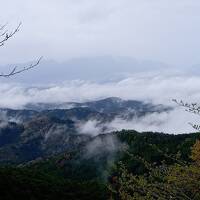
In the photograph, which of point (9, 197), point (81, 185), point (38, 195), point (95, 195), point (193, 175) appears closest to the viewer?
point (193, 175)

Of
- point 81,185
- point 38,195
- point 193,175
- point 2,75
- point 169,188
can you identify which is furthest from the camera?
point 81,185

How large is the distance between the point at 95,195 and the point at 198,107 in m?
161

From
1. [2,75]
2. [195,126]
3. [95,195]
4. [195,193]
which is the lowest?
[95,195]

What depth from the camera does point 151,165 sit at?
54.2 ft

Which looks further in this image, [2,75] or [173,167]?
[173,167]

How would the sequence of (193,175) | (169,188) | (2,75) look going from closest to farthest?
(2,75)
(169,188)
(193,175)

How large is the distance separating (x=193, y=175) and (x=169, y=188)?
1341mm

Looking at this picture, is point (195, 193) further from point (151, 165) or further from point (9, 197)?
point (9, 197)

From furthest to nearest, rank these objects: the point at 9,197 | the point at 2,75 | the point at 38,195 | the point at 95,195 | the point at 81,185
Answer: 1. the point at 81,185
2. the point at 95,195
3. the point at 38,195
4. the point at 9,197
5. the point at 2,75

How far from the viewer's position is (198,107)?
15.7 meters

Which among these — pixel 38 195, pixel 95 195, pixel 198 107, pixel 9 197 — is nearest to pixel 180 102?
pixel 198 107

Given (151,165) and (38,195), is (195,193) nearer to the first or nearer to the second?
(151,165)

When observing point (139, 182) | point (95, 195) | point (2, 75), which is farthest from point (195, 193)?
point (95, 195)

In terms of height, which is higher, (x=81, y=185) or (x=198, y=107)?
(x=198, y=107)
